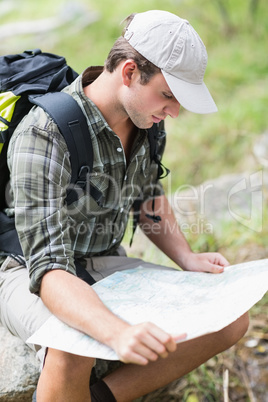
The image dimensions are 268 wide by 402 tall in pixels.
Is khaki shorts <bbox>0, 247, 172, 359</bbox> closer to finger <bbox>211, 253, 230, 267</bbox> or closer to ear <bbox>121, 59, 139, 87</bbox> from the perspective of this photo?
finger <bbox>211, 253, 230, 267</bbox>

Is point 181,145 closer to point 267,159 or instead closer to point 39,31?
point 267,159

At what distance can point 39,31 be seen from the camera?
6918 millimetres

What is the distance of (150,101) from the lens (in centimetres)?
178

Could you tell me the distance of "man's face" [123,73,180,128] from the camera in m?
1.76

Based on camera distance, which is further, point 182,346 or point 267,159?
point 267,159

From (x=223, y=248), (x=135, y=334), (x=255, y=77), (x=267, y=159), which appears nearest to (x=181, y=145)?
(x=267, y=159)

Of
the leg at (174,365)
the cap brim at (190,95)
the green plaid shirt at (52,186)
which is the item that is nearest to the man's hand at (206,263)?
the leg at (174,365)

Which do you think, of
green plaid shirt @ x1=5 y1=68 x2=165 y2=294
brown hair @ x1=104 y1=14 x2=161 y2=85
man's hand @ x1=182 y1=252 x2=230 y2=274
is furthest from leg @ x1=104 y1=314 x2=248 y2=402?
brown hair @ x1=104 y1=14 x2=161 y2=85

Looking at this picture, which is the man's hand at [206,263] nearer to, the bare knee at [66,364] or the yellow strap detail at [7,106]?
the bare knee at [66,364]

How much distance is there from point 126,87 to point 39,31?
559cm

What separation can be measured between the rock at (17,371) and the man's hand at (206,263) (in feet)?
2.39

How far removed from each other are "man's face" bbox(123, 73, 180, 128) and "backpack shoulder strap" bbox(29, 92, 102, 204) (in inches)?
7.1

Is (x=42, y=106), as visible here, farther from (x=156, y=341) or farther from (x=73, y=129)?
(x=156, y=341)

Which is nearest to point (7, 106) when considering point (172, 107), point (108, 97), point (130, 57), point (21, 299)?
point (108, 97)
